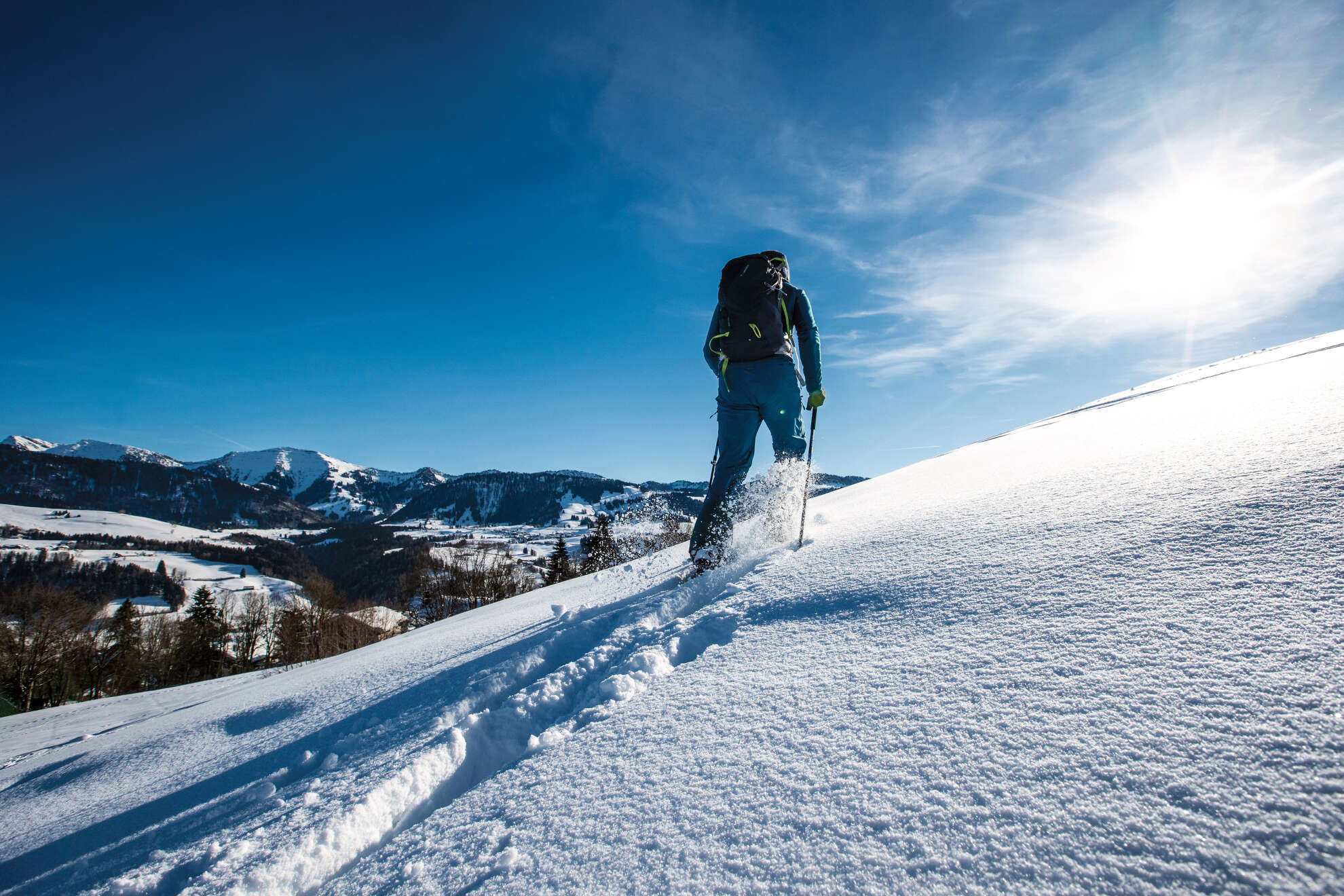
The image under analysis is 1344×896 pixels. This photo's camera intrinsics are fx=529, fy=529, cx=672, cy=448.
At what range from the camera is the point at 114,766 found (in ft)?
9.59

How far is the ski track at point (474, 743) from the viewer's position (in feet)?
4.57

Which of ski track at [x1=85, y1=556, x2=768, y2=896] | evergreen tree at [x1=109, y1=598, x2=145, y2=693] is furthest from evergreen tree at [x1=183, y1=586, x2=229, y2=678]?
ski track at [x1=85, y1=556, x2=768, y2=896]

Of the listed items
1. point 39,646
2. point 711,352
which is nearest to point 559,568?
point 711,352

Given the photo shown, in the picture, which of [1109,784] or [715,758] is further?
[715,758]

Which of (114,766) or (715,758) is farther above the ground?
(715,758)

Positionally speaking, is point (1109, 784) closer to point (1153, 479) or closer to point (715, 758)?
point (715, 758)

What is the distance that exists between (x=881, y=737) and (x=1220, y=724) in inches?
23.3

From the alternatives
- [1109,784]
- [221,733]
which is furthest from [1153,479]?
[221,733]

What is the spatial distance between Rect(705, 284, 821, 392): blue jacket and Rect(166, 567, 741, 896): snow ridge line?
2.13 m

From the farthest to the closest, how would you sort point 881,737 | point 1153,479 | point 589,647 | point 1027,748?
point 589,647, point 1153,479, point 881,737, point 1027,748

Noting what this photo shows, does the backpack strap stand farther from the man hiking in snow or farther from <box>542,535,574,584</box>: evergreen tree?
<box>542,535,574,584</box>: evergreen tree

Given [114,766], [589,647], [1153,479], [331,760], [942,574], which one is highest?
[1153,479]

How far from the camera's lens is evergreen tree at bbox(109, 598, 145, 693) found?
41.4 metres

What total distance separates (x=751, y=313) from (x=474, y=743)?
326 centimetres
